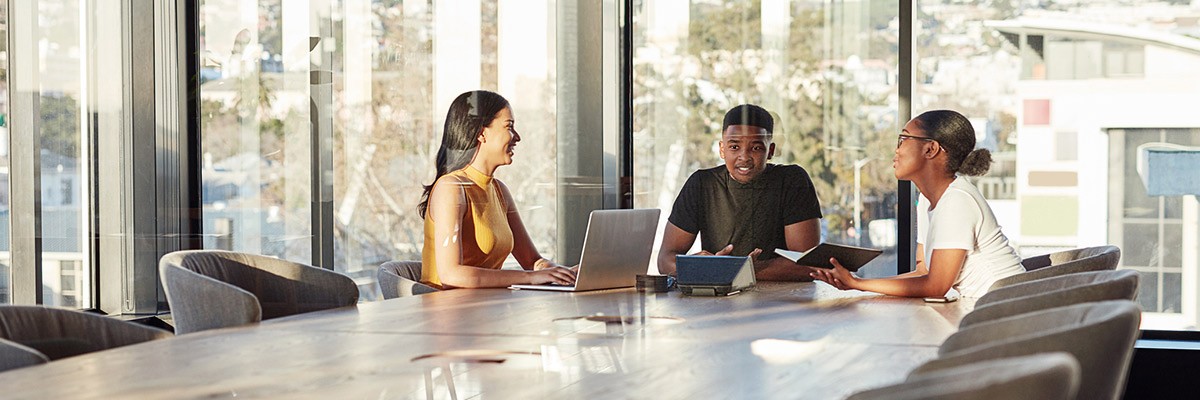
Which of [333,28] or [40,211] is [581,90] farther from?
[40,211]

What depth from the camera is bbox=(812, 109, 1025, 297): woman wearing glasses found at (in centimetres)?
388

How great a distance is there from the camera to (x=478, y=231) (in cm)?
469

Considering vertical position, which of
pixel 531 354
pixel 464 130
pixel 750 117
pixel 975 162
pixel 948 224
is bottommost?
pixel 531 354

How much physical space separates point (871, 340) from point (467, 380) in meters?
1.07

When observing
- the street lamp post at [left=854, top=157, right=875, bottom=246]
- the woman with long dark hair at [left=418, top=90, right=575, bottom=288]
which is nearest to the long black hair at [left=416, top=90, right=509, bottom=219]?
the woman with long dark hair at [left=418, top=90, right=575, bottom=288]

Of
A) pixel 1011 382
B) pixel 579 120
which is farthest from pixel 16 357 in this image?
pixel 579 120

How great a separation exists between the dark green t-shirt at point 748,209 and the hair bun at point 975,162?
1.44 m

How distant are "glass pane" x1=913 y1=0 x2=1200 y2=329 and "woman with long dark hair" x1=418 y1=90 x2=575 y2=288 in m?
2.42

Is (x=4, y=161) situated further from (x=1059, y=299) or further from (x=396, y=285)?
(x=1059, y=299)

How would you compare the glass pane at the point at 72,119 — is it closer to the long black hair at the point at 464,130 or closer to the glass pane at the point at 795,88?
the long black hair at the point at 464,130

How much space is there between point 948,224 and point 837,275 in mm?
375

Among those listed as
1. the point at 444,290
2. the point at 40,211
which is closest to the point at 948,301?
the point at 444,290

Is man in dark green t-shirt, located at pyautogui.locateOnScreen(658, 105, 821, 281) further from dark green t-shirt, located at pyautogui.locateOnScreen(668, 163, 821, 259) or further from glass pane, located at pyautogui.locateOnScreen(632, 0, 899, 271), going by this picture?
glass pane, located at pyautogui.locateOnScreen(632, 0, 899, 271)

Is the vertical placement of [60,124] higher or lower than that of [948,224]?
higher
